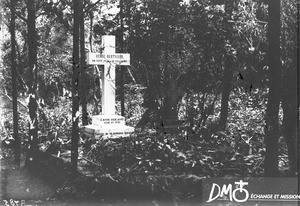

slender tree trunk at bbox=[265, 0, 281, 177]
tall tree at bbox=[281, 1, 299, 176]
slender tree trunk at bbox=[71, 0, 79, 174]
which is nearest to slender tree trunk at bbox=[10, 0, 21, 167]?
slender tree trunk at bbox=[71, 0, 79, 174]

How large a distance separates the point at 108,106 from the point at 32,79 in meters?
0.92

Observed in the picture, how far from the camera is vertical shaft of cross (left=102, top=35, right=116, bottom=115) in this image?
18.1ft

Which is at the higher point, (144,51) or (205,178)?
(144,51)

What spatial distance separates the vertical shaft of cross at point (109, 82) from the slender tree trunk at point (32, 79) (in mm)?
781

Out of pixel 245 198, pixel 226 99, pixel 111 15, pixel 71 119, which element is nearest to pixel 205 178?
pixel 245 198

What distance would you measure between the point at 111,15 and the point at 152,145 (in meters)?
1.57

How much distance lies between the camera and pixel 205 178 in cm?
→ 536

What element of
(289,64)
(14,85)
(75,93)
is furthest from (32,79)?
(289,64)

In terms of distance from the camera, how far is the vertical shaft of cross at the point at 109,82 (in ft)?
18.1

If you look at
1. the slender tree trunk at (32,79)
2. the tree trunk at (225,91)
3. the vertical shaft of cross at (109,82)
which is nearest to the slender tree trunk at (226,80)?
the tree trunk at (225,91)

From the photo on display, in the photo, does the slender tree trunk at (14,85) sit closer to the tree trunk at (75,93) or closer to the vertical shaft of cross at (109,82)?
the tree trunk at (75,93)

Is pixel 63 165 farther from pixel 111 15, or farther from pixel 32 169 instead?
pixel 111 15

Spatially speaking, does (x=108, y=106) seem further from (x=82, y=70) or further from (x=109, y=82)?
(x=82, y=70)

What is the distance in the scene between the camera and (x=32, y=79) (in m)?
5.48
